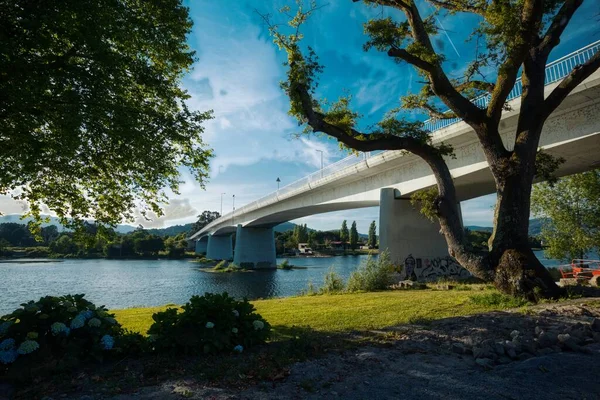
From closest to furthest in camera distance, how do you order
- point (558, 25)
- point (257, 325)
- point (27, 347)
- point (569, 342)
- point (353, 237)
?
1. point (27, 347)
2. point (569, 342)
3. point (257, 325)
4. point (558, 25)
5. point (353, 237)

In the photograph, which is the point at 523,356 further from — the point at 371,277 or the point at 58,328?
the point at 371,277

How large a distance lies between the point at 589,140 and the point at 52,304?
1799 centimetres

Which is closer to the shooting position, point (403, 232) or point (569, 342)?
point (569, 342)

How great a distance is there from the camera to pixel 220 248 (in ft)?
282

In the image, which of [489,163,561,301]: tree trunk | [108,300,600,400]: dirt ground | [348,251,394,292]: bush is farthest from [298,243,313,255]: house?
[108,300,600,400]: dirt ground

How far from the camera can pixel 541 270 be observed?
30.1ft

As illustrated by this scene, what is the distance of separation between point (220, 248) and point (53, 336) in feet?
274

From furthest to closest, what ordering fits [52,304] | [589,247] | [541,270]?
[589,247] → [541,270] → [52,304]

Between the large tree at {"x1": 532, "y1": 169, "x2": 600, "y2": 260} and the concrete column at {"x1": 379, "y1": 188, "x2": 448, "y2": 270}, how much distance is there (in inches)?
334

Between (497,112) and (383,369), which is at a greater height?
(497,112)

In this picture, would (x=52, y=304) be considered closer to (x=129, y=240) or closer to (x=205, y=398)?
(x=205, y=398)

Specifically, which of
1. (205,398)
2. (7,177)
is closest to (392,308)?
(205,398)

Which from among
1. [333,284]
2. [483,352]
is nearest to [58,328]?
[483,352]

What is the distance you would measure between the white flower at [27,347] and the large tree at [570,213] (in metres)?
30.0
